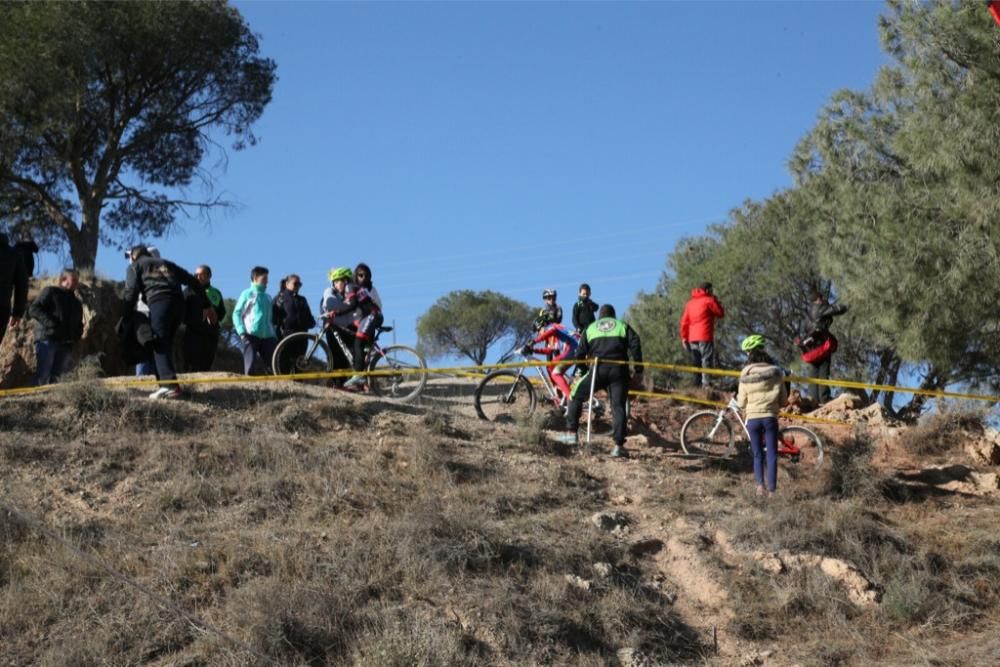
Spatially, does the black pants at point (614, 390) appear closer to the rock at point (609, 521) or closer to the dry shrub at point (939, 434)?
the rock at point (609, 521)

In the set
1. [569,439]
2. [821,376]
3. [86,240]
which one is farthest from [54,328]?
[86,240]

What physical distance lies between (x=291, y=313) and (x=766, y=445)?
6.12 metres

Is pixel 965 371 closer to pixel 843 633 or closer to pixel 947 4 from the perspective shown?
pixel 947 4

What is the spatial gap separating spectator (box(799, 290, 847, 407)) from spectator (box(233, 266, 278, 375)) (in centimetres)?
709

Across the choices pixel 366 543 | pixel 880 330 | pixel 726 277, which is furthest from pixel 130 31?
pixel 366 543

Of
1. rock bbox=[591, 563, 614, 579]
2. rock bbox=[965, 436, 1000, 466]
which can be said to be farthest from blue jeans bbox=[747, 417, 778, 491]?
rock bbox=[965, 436, 1000, 466]

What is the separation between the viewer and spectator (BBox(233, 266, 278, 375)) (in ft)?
52.0

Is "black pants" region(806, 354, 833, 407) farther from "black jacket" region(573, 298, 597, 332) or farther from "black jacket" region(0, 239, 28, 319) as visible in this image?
"black jacket" region(0, 239, 28, 319)

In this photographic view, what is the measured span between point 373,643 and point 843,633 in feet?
12.9

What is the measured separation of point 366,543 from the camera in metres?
11.3

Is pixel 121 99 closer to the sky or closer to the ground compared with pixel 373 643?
closer to the sky

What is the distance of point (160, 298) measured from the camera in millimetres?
13727

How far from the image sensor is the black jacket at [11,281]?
44.3ft

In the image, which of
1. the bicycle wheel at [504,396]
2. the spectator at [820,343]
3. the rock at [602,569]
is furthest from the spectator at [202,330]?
the spectator at [820,343]
